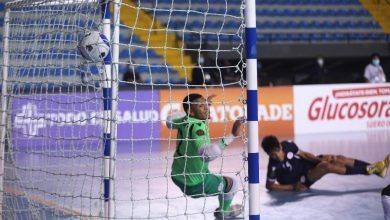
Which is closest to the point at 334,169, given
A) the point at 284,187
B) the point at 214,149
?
the point at 284,187

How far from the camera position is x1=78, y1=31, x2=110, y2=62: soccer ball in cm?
467

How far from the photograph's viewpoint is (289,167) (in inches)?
314

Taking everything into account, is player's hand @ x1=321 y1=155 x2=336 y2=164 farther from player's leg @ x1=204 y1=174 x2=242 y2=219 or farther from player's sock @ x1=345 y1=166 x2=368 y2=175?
player's leg @ x1=204 y1=174 x2=242 y2=219

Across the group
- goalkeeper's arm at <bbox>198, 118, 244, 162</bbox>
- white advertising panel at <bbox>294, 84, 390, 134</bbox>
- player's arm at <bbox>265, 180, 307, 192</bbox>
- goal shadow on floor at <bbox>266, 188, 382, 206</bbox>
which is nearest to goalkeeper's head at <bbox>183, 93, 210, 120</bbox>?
goalkeeper's arm at <bbox>198, 118, 244, 162</bbox>

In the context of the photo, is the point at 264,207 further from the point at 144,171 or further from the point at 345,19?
the point at 345,19

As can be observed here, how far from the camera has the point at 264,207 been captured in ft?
23.4

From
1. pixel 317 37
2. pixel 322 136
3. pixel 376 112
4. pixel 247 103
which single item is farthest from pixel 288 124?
pixel 247 103

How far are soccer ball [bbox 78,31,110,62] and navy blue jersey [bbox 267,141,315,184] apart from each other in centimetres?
370

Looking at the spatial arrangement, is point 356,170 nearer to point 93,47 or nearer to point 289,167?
point 289,167

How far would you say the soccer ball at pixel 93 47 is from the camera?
467 cm

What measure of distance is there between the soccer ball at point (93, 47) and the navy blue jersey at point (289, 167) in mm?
3698

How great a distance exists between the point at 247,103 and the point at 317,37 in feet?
58.7

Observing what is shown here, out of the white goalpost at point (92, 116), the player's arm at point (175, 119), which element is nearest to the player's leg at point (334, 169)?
the white goalpost at point (92, 116)

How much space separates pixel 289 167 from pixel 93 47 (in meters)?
3.98
